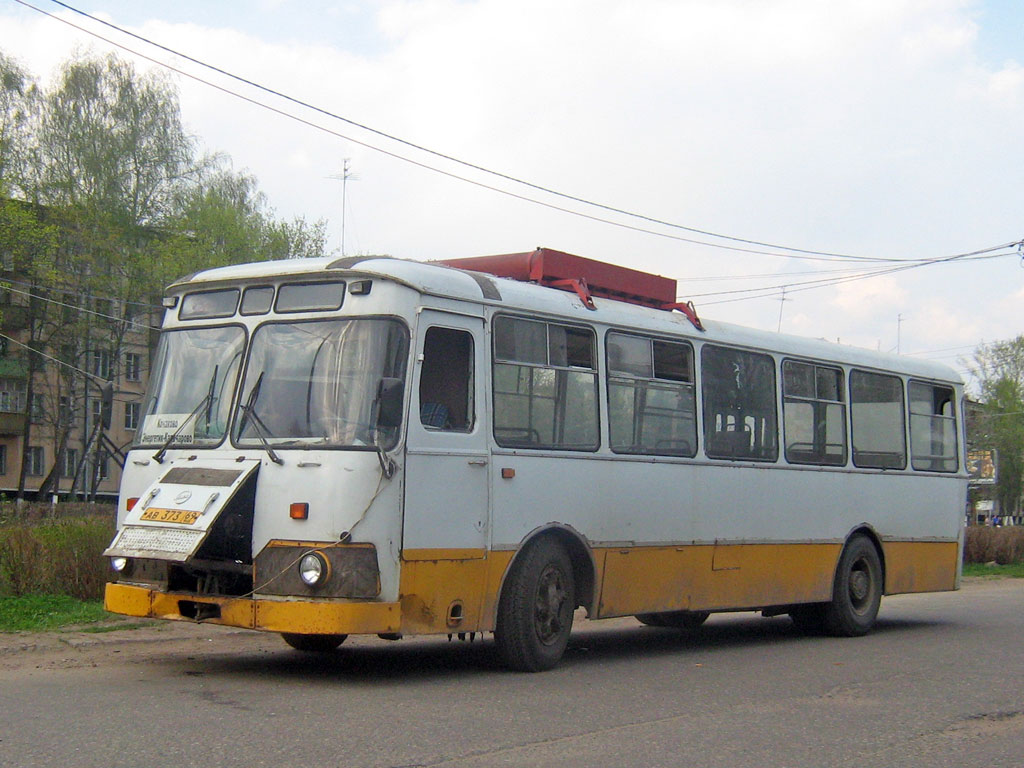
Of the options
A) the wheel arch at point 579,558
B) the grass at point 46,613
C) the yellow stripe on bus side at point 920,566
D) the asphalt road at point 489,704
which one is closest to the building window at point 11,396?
the grass at point 46,613

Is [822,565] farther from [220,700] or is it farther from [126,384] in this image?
[126,384]

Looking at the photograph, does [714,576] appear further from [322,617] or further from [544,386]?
[322,617]

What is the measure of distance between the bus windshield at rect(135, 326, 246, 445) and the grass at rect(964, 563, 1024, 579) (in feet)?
74.0

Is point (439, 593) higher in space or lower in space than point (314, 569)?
lower

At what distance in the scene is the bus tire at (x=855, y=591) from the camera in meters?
13.7

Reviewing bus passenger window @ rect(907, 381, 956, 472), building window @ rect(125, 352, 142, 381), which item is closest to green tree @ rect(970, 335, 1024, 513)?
building window @ rect(125, 352, 142, 381)

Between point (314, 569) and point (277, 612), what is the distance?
14.1 inches

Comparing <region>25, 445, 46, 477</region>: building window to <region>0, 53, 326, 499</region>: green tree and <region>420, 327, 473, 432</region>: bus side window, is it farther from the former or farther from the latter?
<region>420, 327, 473, 432</region>: bus side window

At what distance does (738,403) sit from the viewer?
12.4 m

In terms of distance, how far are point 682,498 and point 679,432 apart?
58 cm

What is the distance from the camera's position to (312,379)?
29.2 ft

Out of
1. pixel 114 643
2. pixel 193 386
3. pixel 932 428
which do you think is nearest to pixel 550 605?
pixel 193 386

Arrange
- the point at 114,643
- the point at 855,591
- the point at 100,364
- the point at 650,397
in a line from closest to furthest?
the point at 114,643
the point at 650,397
the point at 855,591
the point at 100,364

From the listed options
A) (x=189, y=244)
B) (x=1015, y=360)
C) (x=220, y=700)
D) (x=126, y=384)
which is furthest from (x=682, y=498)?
(x=1015, y=360)
